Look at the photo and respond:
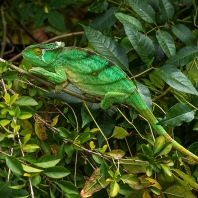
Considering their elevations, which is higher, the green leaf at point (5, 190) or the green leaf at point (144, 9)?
the green leaf at point (144, 9)

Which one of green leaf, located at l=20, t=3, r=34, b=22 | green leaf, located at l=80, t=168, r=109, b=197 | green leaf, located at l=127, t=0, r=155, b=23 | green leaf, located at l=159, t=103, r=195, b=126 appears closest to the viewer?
green leaf, located at l=80, t=168, r=109, b=197

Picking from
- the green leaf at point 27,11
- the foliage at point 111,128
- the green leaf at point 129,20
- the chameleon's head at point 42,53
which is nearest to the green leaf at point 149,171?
the foliage at point 111,128

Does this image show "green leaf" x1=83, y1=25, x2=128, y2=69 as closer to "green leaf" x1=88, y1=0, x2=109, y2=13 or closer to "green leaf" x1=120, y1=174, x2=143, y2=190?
"green leaf" x1=88, y1=0, x2=109, y2=13

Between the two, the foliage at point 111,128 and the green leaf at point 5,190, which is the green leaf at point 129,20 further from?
the green leaf at point 5,190

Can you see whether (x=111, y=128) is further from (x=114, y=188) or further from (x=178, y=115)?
(x=114, y=188)

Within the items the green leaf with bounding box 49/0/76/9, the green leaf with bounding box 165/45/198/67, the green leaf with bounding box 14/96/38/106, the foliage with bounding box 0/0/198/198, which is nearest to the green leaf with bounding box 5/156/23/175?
the foliage with bounding box 0/0/198/198

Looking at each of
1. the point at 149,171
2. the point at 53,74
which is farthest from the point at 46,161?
the point at 53,74
